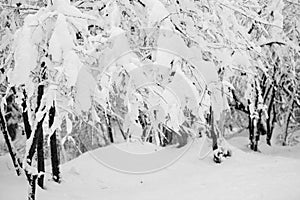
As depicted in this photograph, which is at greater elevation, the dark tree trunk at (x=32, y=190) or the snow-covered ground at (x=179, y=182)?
the dark tree trunk at (x=32, y=190)

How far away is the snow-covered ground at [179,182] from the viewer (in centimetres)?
479

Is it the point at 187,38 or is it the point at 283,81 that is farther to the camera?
the point at 283,81

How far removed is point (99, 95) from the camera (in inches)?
119

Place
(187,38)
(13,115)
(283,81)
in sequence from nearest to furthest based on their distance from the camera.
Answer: (187,38) → (283,81) → (13,115)

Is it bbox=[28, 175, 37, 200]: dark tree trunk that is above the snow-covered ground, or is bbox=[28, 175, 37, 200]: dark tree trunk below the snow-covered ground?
above

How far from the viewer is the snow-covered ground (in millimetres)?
4785

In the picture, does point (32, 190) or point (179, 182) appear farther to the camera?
point (179, 182)

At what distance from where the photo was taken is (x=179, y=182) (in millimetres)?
5875

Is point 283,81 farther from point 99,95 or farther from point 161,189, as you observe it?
point 99,95

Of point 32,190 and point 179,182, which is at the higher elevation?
point 32,190

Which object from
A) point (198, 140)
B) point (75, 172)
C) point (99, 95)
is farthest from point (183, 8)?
point (198, 140)

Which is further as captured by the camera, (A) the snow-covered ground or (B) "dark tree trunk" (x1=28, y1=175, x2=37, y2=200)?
(A) the snow-covered ground

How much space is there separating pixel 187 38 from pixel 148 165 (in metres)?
3.83

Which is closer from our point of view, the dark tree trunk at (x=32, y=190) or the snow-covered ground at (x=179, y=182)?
the dark tree trunk at (x=32, y=190)
